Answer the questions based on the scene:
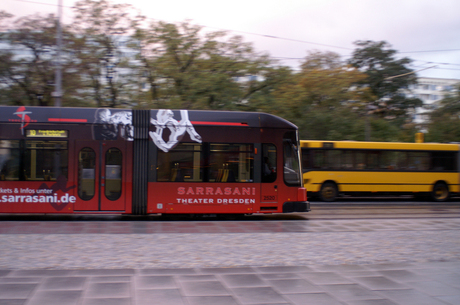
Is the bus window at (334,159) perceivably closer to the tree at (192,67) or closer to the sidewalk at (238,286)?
the tree at (192,67)

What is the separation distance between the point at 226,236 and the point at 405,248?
3.48m

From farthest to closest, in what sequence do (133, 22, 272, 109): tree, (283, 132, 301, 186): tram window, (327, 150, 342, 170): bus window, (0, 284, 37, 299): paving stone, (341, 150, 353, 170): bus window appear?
(133, 22, 272, 109): tree < (341, 150, 353, 170): bus window < (327, 150, 342, 170): bus window < (283, 132, 301, 186): tram window < (0, 284, 37, 299): paving stone

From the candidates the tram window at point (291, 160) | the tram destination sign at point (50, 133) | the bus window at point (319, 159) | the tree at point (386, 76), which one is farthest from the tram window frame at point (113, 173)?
the tree at point (386, 76)

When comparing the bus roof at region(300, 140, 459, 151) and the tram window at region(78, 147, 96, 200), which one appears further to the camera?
the bus roof at region(300, 140, 459, 151)

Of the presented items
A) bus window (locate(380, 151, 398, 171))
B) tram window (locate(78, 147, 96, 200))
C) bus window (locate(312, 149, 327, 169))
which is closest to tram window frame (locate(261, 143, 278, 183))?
tram window (locate(78, 147, 96, 200))

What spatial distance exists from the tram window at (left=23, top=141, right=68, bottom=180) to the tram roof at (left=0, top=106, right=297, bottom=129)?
668 millimetres

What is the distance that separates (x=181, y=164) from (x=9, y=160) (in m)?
4.68

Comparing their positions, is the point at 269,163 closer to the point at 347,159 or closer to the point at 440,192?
the point at 347,159

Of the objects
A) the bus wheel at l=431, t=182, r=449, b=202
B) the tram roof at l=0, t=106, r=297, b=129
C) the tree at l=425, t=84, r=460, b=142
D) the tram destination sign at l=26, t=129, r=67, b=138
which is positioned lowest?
the bus wheel at l=431, t=182, r=449, b=202

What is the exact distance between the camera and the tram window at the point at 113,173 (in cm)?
1120

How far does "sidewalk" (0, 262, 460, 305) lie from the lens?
15.2 ft

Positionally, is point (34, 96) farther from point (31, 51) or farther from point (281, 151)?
point (281, 151)

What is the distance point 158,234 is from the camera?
8516mm

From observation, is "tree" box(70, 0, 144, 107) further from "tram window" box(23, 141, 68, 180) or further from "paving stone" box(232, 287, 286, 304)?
"paving stone" box(232, 287, 286, 304)
